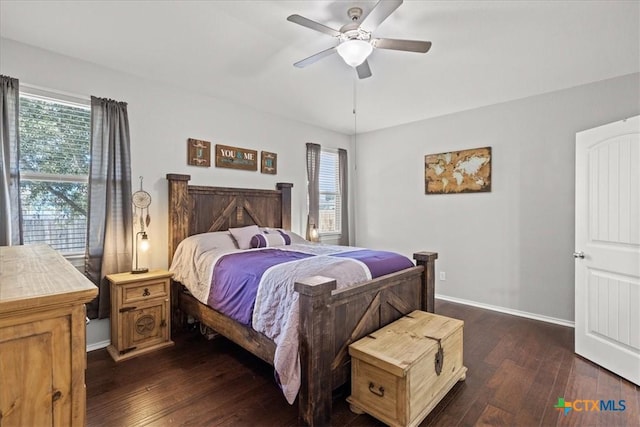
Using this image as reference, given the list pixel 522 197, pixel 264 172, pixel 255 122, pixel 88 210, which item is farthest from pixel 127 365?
pixel 522 197

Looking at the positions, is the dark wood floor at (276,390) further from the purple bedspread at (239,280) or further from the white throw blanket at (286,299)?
the purple bedspread at (239,280)

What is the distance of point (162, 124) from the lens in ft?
11.2

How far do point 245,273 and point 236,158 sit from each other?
208 centimetres

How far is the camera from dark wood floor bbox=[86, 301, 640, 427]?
1.96 meters

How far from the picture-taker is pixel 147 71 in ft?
10.2

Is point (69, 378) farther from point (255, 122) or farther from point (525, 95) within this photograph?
point (525, 95)

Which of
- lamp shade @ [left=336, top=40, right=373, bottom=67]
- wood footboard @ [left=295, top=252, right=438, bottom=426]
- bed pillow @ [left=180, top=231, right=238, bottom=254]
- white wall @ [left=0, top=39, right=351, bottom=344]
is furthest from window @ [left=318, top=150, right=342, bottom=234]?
lamp shade @ [left=336, top=40, right=373, bottom=67]

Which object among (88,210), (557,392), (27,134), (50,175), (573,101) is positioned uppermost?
(573,101)

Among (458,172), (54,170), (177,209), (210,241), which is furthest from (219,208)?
(458,172)

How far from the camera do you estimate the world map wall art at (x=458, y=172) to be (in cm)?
414

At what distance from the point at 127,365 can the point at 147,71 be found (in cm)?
274

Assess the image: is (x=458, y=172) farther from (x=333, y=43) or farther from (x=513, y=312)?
(x=333, y=43)

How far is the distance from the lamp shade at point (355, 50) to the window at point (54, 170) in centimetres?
248

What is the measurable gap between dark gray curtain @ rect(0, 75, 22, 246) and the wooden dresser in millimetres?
2181
